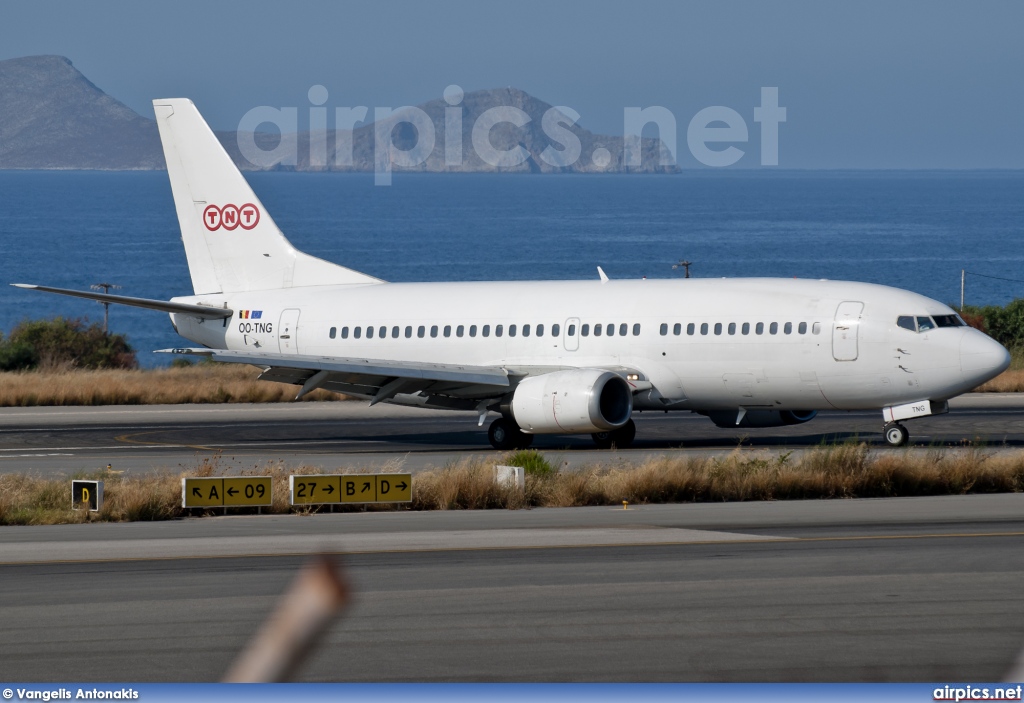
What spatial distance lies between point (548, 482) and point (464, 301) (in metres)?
12.0

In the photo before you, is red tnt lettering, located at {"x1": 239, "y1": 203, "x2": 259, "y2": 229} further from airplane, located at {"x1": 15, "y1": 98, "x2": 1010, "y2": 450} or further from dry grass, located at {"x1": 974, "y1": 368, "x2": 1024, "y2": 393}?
dry grass, located at {"x1": 974, "y1": 368, "x2": 1024, "y2": 393}

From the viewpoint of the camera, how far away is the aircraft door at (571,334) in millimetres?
32719

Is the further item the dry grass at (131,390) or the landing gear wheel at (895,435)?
the dry grass at (131,390)

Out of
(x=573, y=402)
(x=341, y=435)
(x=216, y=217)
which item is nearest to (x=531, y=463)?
(x=573, y=402)

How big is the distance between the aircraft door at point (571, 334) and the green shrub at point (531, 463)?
624 cm

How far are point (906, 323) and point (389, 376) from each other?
35.1 ft

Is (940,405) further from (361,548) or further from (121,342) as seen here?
(121,342)

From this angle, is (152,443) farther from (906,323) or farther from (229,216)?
(906,323)

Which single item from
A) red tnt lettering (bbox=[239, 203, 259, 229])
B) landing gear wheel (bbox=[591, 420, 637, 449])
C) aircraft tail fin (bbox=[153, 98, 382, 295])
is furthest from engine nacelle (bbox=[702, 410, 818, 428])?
red tnt lettering (bbox=[239, 203, 259, 229])

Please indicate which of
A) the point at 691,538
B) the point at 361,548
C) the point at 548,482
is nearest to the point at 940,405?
the point at 548,482

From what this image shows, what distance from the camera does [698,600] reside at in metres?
13.8

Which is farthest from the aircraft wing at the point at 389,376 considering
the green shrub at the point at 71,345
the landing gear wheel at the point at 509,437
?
the green shrub at the point at 71,345

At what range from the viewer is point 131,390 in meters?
48.0

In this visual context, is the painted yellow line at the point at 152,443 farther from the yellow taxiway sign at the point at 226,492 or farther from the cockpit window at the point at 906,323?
the cockpit window at the point at 906,323
